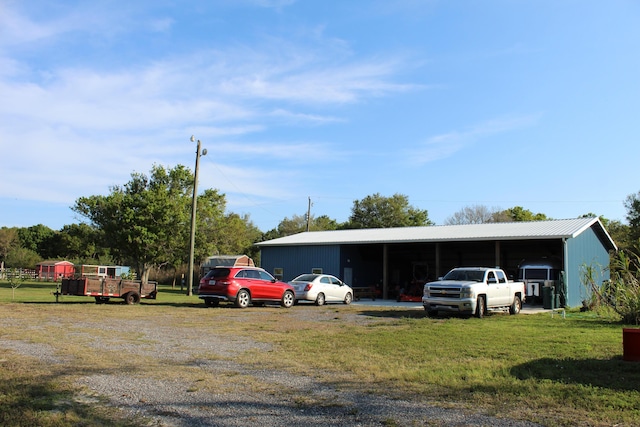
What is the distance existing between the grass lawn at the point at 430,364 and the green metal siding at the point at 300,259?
1703cm

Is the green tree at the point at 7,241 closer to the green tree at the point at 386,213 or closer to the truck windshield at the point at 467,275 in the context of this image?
the green tree at the point at 386,213

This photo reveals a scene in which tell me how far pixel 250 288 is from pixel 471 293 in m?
8.27

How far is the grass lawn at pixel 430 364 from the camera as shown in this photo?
235 inches

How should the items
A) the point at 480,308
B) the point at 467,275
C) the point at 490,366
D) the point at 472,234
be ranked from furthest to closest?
1. the point at 472,234
2. the point at 467,275
3. the point at 480,308
4. the point at 490,366

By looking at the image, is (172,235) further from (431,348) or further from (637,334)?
(637,334)

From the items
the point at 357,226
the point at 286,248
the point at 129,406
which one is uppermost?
the point at 357,226

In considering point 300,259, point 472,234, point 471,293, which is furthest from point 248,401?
point 300,259

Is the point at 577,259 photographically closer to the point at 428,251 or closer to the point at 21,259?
the point at 428,251

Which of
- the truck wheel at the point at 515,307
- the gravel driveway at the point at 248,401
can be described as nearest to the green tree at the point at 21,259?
the truck wheel at the point at 515,307

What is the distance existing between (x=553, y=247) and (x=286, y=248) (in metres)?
15.5

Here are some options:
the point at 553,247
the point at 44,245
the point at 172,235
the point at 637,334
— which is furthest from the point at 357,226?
the point at 637,334

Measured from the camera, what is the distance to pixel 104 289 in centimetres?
2138

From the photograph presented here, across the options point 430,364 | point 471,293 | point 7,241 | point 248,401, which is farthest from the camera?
point 7,241

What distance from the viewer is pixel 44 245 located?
279ft
